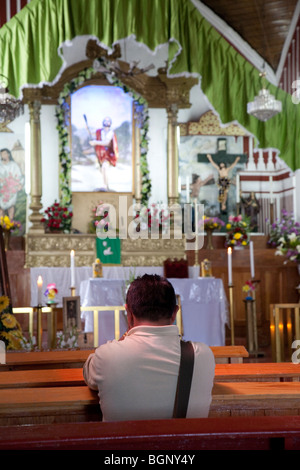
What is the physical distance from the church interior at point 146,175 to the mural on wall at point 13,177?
0.08 feet

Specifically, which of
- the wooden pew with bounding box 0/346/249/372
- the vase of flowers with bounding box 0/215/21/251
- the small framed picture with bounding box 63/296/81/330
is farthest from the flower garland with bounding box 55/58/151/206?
the wooden pew with bounding box 0/346/249/372

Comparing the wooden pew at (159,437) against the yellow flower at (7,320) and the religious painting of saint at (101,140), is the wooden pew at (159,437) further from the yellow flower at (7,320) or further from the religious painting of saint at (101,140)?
the religious painting of saint at (101,140)

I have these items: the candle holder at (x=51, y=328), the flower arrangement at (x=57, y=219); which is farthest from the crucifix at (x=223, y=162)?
the candle holder at (x=51, y=328)

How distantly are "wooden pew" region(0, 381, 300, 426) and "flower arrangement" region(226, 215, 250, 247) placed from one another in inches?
293

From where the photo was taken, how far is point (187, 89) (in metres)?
11.1

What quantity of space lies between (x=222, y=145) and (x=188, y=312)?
5190 millimetres

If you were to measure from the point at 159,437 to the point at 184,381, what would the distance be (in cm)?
58

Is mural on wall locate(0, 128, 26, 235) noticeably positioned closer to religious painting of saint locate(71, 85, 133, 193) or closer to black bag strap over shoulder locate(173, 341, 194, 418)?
religious painting of saint locate(71, 85, 133, 193)

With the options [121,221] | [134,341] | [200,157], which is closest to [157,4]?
[134,341]

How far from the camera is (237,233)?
9914 millimetres

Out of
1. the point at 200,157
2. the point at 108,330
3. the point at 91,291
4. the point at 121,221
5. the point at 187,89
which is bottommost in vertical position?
the point at 108,330

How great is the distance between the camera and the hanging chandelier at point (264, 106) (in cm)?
463

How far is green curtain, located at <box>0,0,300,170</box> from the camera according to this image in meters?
4.83
